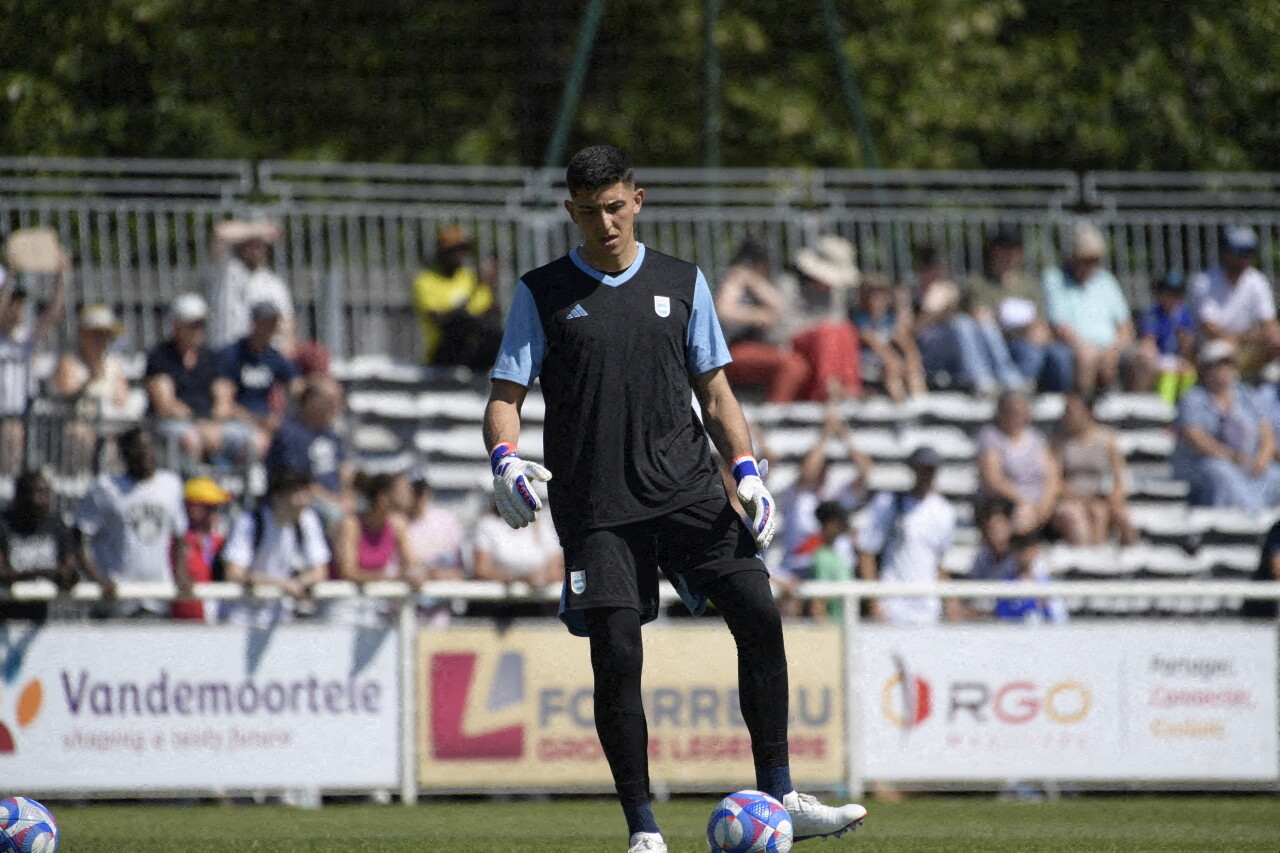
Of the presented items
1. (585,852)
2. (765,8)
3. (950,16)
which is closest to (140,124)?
(765,8)

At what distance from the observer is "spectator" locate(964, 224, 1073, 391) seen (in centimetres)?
1670

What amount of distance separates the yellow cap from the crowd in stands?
1 cm

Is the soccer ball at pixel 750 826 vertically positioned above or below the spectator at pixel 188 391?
below

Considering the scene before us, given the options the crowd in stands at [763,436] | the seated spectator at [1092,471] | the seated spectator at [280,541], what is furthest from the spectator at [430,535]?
the seated spectator at [1092,471]

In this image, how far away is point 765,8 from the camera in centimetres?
2589

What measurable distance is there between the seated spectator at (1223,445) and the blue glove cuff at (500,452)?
979 cm

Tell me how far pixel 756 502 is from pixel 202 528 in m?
6.58

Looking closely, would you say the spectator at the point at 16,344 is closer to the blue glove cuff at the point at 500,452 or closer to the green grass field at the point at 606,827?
the green grass field at the point at 606,827

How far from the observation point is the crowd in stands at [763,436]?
12.8 m

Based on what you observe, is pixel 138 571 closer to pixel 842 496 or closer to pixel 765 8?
pixel 842 496

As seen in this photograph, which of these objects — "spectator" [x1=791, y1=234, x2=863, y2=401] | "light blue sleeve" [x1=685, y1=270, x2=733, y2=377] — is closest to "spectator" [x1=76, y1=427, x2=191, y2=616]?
"spectator" [x1=791, y1=234, x2=863, y2=401]

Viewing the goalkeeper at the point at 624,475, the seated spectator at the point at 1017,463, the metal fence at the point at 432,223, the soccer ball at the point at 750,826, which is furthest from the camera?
the metal fence at the point at 432,223

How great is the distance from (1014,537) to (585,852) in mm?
6038

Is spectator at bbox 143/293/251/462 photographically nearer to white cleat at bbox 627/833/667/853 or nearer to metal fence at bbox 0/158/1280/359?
metal fence at bbox 0/158/1280/359
